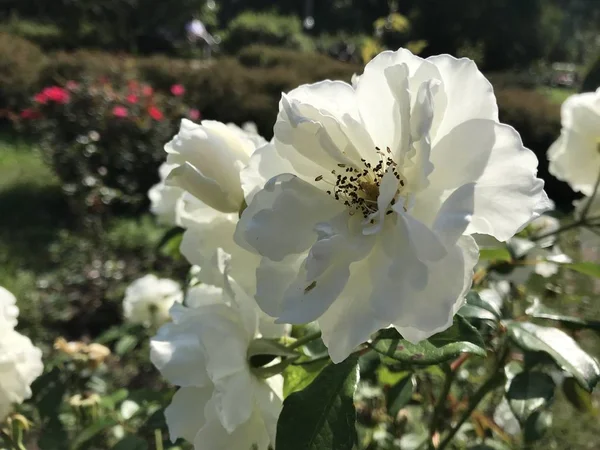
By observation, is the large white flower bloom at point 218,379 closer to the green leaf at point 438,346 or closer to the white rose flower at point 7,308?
the green leaf at point 438,346

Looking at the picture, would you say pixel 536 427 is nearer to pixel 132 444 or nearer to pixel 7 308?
pixel 132 444

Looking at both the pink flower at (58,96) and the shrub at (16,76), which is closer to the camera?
the pink flower at (58,96)

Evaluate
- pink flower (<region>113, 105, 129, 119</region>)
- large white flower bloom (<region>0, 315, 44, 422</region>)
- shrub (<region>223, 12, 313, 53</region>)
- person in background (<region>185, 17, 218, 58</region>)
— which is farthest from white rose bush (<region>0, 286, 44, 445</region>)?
shrub (<region>223, 12, 313, 53</region>)

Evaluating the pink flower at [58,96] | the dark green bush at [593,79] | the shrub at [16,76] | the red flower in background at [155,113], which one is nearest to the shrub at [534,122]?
the red flower in background at [155,113]

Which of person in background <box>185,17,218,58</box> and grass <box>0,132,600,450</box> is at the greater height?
grass <box>0,132,600,450</box>

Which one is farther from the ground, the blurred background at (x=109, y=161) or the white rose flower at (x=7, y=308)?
the white rose flower at (x=7, y=308)

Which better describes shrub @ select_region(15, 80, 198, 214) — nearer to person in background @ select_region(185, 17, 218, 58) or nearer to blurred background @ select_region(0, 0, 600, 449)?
Result: blurred background @ select_region(0, 0, 600, 449)

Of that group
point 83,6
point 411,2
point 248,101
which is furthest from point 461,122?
point 411,2
